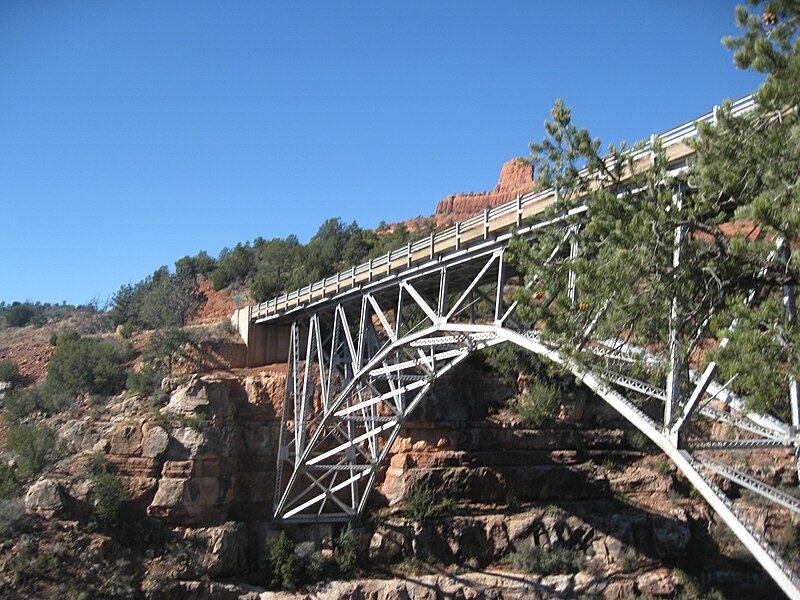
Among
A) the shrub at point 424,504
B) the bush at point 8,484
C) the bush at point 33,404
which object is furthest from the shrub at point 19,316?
the shrub at point 424,504

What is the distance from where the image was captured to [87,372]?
37.2m

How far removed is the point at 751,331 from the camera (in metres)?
11.1

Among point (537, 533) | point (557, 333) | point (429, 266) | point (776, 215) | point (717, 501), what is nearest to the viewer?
point (776, 215)

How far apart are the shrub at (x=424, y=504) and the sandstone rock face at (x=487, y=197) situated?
2005 inches

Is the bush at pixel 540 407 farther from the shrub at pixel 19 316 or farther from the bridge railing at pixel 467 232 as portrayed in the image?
the shrub at pixel 19 316

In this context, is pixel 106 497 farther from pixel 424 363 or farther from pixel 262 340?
pixel 424 363

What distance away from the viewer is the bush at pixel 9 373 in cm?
4131

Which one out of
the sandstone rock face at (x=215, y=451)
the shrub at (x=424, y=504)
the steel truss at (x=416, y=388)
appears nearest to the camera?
the steel truss at (x=416, y=388)

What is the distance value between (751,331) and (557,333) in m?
3.88

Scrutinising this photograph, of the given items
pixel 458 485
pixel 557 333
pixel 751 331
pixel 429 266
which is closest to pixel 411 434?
pixel 458 485

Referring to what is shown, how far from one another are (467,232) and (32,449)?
739 inches

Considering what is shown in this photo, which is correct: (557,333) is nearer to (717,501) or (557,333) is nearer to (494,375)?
(717,501)

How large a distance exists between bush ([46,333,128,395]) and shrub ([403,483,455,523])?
14612 millimetres

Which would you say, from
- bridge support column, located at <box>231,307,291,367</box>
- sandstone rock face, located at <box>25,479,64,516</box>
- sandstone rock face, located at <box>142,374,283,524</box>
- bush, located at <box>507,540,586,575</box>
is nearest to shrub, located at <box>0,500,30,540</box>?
sandstone rock face, located at <box>25,479,64,516</box>
